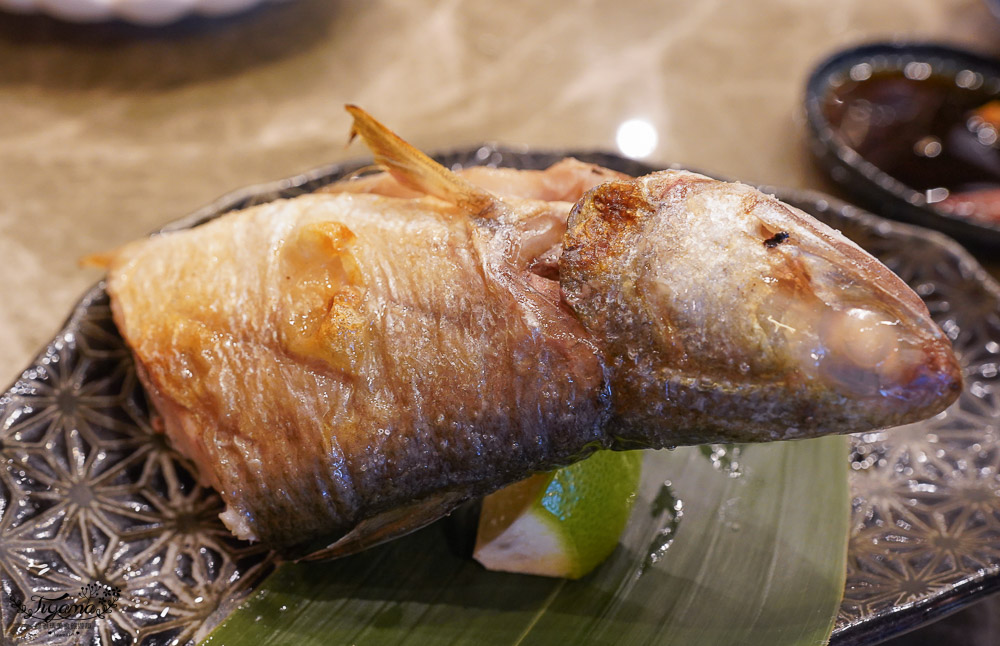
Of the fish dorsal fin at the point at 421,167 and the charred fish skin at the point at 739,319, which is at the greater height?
the fish dorsal fin at the point at 421,167

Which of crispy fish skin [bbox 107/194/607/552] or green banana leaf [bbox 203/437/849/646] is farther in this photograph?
green banana leaf [bbox 203/437/849/646]

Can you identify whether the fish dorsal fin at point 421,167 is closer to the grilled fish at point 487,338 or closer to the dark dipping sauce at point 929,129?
the grilled fish at point 487,338

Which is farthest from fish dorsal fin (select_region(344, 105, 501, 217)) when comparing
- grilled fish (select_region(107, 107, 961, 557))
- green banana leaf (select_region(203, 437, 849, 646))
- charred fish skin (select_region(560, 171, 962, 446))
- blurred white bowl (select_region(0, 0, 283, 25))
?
blurred white bowl (select_region(0, 0, 283, 25))

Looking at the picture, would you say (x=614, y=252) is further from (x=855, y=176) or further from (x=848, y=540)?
(x=855, y=176)

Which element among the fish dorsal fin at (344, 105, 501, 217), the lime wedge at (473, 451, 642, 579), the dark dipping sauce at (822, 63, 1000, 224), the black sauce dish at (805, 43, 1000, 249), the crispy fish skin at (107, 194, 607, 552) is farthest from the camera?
the dark dipping sauce at (822, 63, 1000, 224)

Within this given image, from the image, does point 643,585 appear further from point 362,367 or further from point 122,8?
point 122,8

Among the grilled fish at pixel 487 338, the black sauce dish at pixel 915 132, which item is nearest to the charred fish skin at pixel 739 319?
the grilled fish at pixel 487 338

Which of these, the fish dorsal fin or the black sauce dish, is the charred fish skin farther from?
the black sauce dish

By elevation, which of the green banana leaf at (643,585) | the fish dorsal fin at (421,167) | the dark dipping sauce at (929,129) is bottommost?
the green banana leaf at (643,585)
